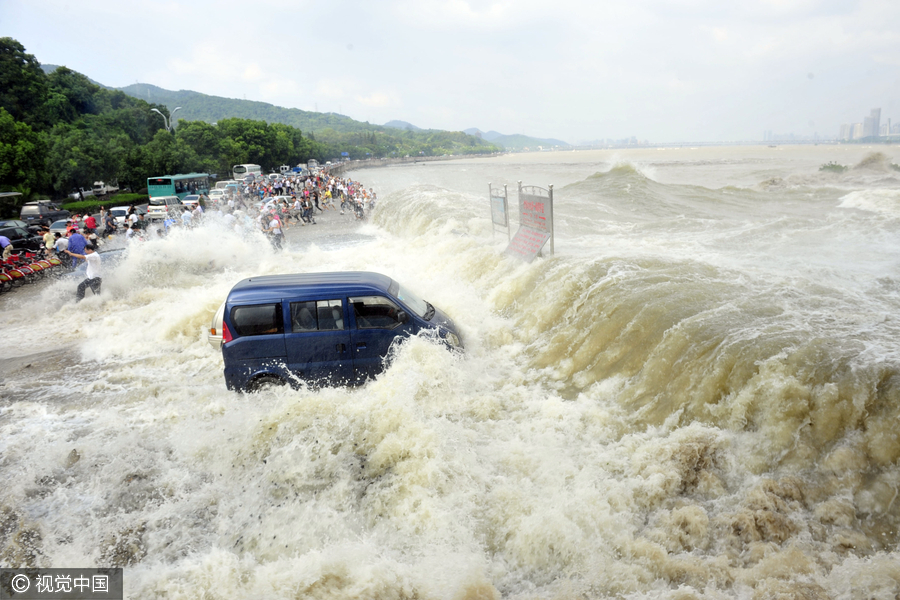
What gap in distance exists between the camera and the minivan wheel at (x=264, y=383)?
722cm

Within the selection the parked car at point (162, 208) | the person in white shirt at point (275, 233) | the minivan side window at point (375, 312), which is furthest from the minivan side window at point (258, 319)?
the parked car at point (162, 208)

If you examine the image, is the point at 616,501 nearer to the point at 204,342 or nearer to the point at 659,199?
the point at 204,342

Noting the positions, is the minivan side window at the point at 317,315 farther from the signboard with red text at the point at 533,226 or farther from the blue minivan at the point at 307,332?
the signboard with red text at the point at 533,226

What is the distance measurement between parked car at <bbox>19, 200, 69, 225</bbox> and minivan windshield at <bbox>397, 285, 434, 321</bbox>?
26418mm

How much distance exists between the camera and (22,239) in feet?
64.5

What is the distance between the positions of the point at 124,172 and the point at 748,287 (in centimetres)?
5247

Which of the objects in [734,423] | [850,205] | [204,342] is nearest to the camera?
[734,423]

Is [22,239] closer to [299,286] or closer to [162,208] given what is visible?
[162,208]

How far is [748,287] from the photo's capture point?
344 inches

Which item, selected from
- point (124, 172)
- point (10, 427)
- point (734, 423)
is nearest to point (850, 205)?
point (734, 423)

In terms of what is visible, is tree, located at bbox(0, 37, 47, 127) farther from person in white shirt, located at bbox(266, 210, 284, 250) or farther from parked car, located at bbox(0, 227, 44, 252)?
person in white shirt, located at bbox(266, 210, 284, 250)

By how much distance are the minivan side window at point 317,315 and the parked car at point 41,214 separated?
26.1 m

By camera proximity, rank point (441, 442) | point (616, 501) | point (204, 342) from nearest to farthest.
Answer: point (616, 501) → point (441, 442) → point (204, 342)
